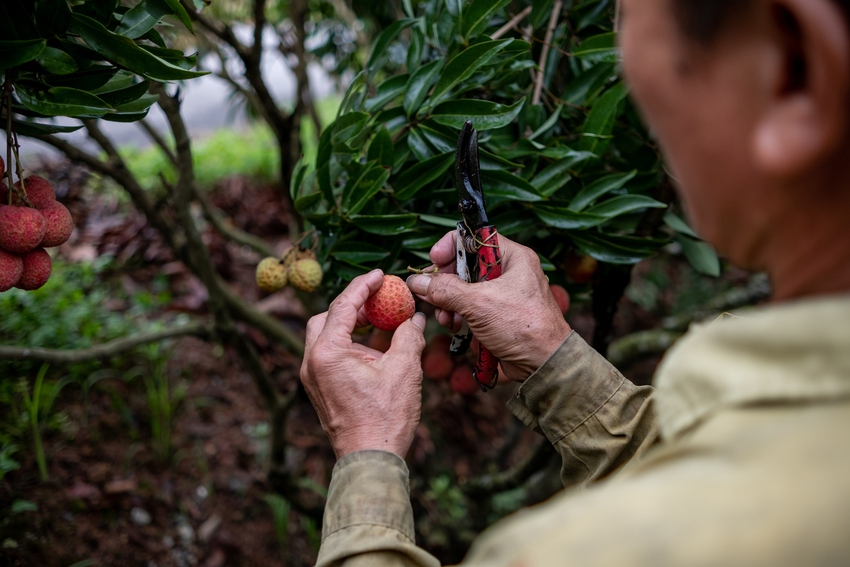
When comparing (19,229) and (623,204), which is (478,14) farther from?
(19,229)

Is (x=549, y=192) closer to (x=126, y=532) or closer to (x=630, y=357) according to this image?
(x=630, y=357)

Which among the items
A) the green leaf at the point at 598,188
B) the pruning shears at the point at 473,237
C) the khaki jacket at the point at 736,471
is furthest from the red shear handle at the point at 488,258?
the khaki jacket at the point at 736,471

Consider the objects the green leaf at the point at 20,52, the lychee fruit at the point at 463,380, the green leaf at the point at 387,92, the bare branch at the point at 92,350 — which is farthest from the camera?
the lychee fruit at the point at 463,380

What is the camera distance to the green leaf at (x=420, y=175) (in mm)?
1126

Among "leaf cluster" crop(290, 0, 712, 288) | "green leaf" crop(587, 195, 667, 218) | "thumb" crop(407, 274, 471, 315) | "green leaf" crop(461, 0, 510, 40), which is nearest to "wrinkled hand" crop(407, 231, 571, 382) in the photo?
"thumb" crop(407, 274, 471, 315)

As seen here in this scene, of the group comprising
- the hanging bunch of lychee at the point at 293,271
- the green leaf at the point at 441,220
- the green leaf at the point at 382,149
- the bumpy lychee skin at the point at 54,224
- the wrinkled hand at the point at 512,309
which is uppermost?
the bumpy lychee skin at the point at 54,224

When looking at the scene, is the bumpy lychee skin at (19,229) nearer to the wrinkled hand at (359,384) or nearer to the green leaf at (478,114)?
the wrinkled hand at (359,384)

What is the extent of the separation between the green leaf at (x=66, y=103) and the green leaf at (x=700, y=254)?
1.17 m

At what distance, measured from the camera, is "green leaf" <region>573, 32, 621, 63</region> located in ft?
3.96

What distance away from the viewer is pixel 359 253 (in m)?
1.17

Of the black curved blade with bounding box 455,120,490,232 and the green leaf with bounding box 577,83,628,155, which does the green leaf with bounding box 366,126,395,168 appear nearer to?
the black curved blade with bounding box 455,120,490,232

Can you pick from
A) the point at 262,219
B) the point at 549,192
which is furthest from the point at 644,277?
the point at 549,192

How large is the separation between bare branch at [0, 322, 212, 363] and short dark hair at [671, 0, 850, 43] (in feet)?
4.60

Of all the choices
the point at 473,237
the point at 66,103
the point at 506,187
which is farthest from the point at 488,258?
the point at 66,103
